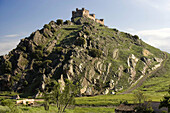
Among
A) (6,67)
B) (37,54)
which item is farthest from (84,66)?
(6,67)

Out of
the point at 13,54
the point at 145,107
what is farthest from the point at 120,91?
the point at 13,54

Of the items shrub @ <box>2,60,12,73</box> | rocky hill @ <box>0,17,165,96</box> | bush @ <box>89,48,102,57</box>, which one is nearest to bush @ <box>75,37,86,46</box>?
rocky hill @ <box>0,17,165,96</box>

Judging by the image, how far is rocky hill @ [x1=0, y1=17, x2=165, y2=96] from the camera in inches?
3777

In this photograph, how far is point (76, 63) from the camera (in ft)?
340

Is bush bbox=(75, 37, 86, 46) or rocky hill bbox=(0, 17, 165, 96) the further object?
bush bbox=(75, 37, 86, 46)

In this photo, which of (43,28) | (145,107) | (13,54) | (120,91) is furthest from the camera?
(43,28)

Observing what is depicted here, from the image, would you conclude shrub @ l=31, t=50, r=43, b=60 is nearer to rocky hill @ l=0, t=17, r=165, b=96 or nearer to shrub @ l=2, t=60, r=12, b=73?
rocky hill @ l=0, t=17, r=165, b=96

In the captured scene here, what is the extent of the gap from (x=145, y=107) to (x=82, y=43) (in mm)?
83476

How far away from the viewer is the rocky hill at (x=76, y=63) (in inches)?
3777

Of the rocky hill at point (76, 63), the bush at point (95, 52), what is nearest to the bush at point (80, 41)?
the rocky hill at point (76, 63)

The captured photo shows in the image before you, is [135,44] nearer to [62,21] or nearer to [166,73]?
[166,73]

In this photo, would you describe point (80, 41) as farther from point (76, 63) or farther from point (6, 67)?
point (6, 67)

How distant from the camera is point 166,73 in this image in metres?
125

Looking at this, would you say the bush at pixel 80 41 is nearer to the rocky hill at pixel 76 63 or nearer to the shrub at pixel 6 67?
the rocky hill at pixel 76 63
